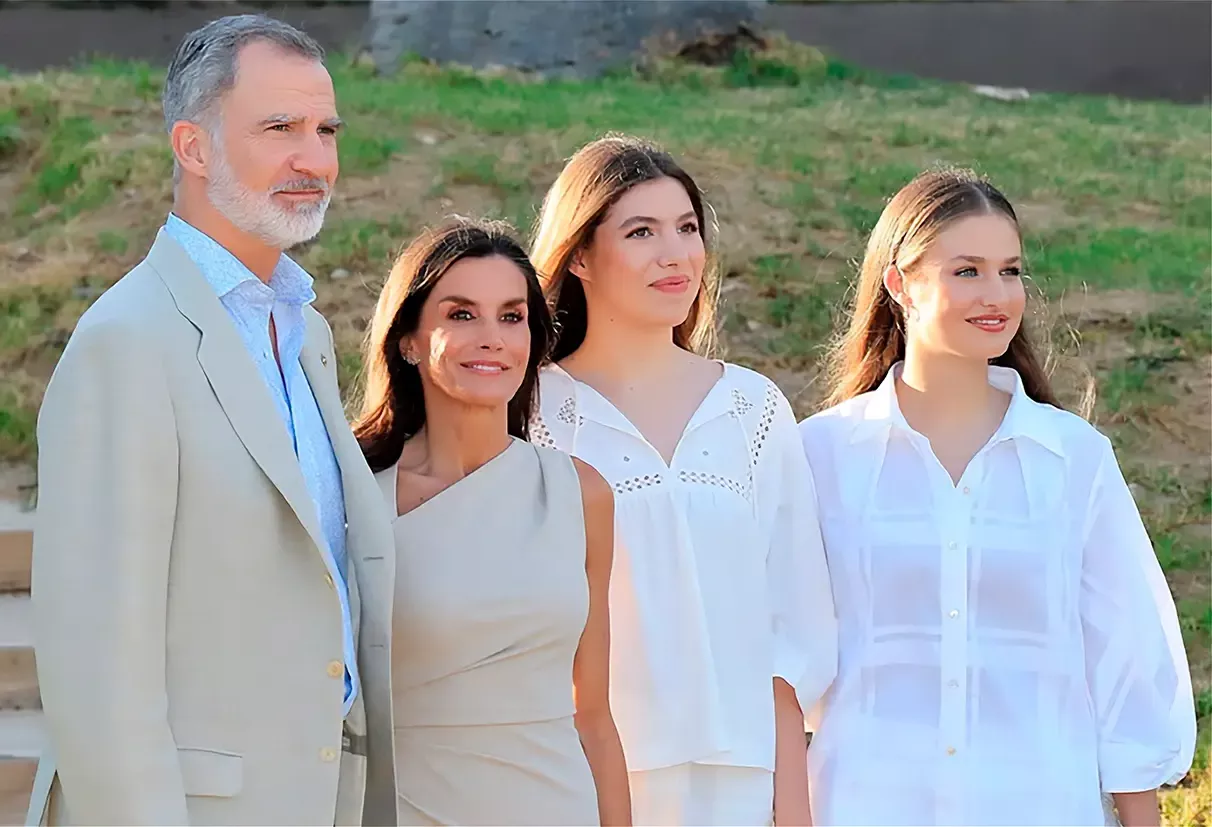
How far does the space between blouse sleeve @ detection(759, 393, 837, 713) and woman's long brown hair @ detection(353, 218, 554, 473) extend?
54 centimetres

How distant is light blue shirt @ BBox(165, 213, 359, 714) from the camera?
7.97 feet

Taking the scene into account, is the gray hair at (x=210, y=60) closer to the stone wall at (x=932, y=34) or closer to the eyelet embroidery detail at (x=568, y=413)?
the eyelet embroidery detail at (x=568, y=413)

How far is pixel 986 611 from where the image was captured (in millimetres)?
3113

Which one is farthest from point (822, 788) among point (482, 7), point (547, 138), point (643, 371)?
point (482, 7)

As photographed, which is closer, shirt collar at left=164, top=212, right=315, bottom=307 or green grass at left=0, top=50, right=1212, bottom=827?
shirt collar at left=164, top=212, right=315, bottom=307

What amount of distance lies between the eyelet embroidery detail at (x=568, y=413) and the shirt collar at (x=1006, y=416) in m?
0.56

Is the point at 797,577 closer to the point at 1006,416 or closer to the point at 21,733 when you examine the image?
the point at 1006,416

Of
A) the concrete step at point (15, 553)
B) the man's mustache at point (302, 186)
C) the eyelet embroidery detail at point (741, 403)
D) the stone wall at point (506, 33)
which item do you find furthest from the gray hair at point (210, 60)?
the stone wall at point (506, 33)

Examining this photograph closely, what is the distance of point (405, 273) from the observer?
308 cm

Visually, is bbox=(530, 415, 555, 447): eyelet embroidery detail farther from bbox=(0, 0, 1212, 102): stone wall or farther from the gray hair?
bbox=(0, 0, 1212, 102): stone wall

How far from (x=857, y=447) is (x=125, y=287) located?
61.2 inches

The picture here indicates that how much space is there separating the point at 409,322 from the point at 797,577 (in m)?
0.90

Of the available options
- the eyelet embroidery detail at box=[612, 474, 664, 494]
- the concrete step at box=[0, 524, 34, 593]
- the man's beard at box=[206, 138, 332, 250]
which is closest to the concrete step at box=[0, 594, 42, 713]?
the concrete step at box=[0, 524, 34, 593]

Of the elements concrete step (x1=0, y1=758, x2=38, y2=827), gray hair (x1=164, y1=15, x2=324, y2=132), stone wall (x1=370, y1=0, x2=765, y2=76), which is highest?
stone wall (x1=370, y1=0, x2=765, y2=76)
